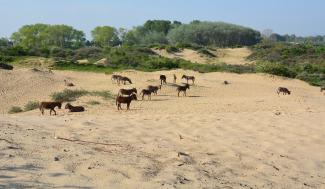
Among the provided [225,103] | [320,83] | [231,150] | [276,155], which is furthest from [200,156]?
[320,83]

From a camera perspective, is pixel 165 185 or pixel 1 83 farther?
pixel 1 83

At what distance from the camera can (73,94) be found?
24.4 m

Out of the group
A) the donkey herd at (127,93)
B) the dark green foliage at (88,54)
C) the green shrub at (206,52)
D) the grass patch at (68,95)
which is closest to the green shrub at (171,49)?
the green shrub at (206,52)

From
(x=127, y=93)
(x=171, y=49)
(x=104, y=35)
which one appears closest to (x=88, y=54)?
(x=171, y=49)

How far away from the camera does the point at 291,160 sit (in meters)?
9.22

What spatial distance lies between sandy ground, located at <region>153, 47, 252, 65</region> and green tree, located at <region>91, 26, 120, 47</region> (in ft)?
117

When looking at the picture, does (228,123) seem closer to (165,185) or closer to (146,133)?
(146,133)

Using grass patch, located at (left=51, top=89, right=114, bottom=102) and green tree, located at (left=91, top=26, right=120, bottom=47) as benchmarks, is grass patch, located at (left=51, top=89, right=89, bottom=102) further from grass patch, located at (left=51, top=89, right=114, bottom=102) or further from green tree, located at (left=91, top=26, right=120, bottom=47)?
green tree, located at (left=91, top=26, right=120, bottom=47)

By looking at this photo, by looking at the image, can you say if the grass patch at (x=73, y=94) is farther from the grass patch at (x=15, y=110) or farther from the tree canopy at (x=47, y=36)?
the tree canopy at (x=47, y=36)

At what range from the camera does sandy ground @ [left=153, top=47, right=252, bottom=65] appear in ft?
210

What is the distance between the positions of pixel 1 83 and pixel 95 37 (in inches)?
3073

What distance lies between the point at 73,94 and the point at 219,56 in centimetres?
4613

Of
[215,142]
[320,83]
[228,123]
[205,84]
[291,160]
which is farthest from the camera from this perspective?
[320,83]

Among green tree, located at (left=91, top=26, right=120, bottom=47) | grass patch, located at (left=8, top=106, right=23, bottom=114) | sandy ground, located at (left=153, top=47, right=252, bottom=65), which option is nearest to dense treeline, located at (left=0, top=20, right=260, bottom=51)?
green tree, located at (left=91, top=26, right=120, bottom=47)
